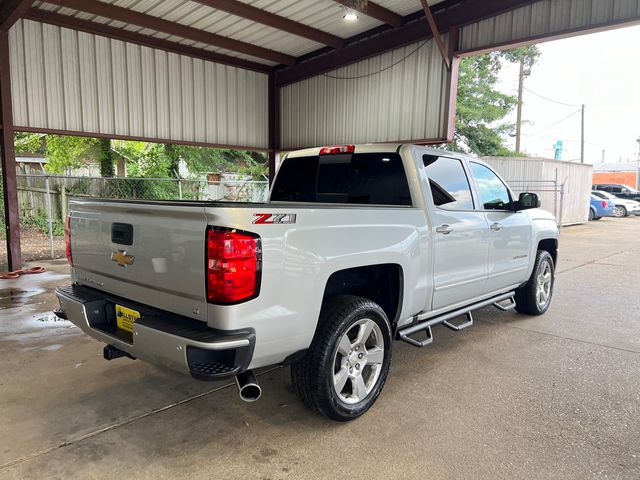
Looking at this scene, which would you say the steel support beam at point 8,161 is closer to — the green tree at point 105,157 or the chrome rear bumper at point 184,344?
the chrome rear bumper at point 184,344

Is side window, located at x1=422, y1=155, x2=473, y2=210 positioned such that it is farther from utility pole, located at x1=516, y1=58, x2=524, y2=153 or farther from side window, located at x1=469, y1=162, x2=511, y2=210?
utility pole, located at x1=516, y1=58, x2=524, y2=153

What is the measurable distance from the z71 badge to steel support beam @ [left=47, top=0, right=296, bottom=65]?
7038 millimetres

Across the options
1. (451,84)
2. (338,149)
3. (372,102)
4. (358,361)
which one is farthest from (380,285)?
(372,102)

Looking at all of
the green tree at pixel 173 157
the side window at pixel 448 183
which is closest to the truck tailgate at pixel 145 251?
the side window at pixel 448 183

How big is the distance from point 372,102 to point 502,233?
6393 millimetres

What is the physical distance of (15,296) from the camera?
657cm

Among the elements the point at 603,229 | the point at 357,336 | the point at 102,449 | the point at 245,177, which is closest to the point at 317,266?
the point at 357,336

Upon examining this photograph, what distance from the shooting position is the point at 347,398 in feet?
10.3

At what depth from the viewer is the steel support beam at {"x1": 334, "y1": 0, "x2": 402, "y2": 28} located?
312 inches

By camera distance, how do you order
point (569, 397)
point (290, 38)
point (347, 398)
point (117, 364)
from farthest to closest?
point (290, 38)
point (117, 364)
point (569, 397)
point (347, 398)

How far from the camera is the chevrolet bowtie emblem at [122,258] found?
284cm

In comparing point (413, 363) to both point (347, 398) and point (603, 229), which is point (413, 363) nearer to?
point (347, 398)

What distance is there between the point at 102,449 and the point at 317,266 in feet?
5.66

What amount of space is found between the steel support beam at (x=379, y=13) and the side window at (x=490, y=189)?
15.4 ft
